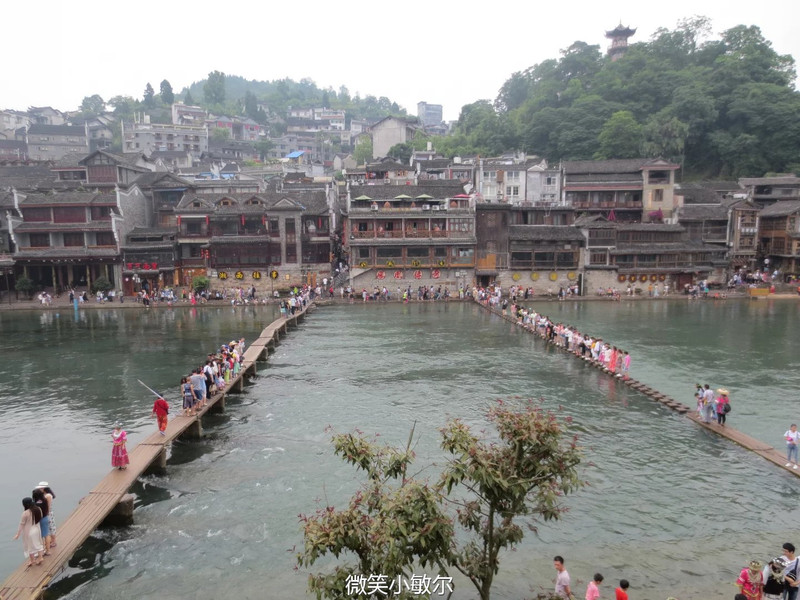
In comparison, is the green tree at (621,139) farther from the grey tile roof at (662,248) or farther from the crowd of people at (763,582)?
the crowd of people at (763,582)

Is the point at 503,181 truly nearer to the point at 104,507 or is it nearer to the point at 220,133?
the point at 104,507

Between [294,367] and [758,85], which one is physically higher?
[758,85]

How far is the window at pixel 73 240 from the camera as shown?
5988cm

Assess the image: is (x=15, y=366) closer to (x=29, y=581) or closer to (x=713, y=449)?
(x=29, y=581)

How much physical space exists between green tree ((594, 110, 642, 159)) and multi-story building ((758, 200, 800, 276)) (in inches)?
898

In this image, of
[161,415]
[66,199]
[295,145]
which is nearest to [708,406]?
[161,415]

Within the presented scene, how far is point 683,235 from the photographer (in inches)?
2613

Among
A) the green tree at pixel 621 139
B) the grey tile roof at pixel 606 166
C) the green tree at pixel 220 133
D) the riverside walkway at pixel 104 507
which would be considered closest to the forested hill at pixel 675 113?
the green tree at pixel 621 139

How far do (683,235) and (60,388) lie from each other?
63.2 meters

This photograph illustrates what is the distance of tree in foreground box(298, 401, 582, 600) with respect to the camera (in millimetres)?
8305

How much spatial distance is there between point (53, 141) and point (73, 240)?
70.5m

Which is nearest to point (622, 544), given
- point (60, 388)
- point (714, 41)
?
point (60, 388)

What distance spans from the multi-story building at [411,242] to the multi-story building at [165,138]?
233 ft

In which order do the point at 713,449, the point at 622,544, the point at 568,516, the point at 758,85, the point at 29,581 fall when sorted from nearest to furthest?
the point at 29,581, the point at 622,544, the point at 568,516, the point at 713,449, the point at 758,85
